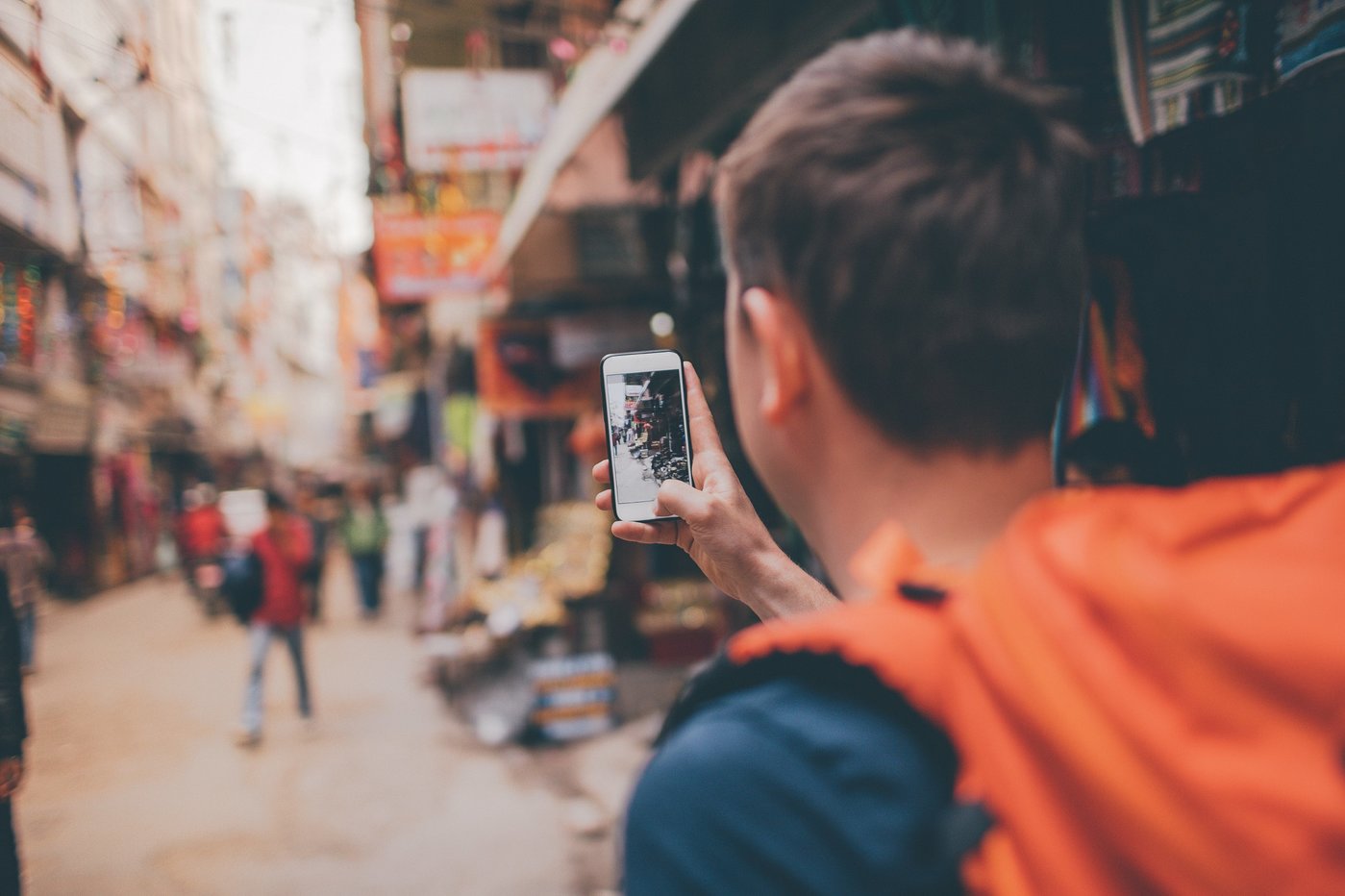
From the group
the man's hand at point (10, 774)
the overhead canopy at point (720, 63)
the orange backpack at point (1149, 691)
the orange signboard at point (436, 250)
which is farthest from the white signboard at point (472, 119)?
the orange backpack at point (1149, 691)

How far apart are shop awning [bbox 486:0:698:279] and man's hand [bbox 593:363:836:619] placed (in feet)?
9.59

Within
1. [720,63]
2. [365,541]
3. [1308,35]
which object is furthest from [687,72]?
[365,541]

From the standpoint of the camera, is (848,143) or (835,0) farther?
(835,0)

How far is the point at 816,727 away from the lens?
0.69 m

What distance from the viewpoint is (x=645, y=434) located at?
4.57 feet

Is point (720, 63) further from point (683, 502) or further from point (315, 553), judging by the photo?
point (315, 553)

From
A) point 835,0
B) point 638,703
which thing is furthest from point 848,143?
point 638,703

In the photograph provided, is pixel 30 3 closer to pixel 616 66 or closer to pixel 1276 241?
pixel 616 66

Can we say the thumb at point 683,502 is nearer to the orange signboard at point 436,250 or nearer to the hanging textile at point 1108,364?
the hanging textile at point 1108,364

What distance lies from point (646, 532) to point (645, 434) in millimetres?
169

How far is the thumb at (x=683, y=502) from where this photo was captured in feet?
4.15

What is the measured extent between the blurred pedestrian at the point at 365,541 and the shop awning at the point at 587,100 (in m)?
6.47

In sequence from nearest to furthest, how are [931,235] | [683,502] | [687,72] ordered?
[931,235] < [683,502] < [687,72]

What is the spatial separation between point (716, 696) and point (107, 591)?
1827 cm
